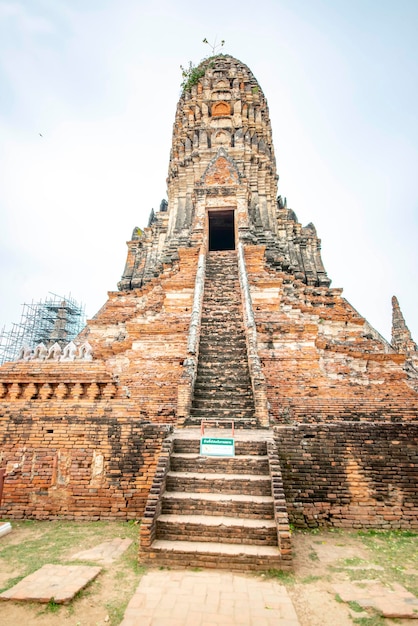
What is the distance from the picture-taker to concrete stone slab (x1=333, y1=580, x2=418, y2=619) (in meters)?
3.67

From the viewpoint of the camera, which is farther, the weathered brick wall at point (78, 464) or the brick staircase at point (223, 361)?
the brick staircase at point (223, 361)

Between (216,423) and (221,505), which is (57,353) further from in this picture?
(221,505)

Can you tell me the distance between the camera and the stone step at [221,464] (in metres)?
5.98

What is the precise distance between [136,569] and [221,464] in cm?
202

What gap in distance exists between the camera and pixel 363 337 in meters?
14.9

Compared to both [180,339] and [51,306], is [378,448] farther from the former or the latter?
[51,306]

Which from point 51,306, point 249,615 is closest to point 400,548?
point 249,615

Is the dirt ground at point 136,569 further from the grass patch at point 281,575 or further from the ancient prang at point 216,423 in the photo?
the ancient prang at point 216,423

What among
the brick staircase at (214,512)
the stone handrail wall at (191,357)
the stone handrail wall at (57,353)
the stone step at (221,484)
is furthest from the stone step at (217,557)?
the stone handrail wall at (57,353)

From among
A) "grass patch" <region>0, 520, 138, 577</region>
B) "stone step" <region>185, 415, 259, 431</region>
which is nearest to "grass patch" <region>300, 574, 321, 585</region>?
"grass patch" <region>0, 520, 138, 577</region>

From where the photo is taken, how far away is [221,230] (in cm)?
2122

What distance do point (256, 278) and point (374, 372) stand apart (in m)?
5.34

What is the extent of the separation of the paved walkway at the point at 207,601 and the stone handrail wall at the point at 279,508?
0.43 meters

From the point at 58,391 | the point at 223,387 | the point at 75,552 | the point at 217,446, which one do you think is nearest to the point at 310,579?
the point at 217,446
